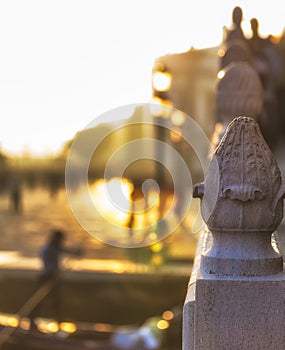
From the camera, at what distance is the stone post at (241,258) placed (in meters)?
2.08

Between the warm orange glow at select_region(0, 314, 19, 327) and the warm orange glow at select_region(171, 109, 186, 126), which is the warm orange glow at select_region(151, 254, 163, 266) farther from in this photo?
the warm orange glow at select_region(0, 314, 19, 327)

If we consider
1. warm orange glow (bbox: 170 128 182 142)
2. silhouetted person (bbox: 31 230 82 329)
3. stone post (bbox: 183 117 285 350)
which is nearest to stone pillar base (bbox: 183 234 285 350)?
stone post (bbox: 183 117 285 350)

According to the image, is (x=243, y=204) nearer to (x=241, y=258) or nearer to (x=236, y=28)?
(x=241, y=258)

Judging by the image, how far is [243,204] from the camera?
211cm

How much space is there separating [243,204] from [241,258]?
182 mm

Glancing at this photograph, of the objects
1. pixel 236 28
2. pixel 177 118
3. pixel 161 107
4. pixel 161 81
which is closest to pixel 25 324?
pixel 161 107

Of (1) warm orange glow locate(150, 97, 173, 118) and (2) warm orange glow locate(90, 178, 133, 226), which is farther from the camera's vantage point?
(2) warm orange glow locate(90, 178, 133, 226)

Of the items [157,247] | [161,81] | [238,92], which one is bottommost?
[157,247]

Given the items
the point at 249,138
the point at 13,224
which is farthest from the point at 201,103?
the point at 249,138

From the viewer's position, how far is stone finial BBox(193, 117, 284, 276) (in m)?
2.11

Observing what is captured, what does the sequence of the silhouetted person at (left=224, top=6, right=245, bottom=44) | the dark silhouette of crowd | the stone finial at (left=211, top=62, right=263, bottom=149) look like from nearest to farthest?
the stone finial at (left=211, top=62, right=263, bottom=149) → the dark silhouette of crowd → the silhouetted person at (left=224, top=6, right=245, bottom=44)

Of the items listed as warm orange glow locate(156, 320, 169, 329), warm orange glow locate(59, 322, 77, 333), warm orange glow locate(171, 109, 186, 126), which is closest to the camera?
warm orange glow locate(156, 320, 169, 329)

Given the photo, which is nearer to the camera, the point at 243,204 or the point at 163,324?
the point at 243,204

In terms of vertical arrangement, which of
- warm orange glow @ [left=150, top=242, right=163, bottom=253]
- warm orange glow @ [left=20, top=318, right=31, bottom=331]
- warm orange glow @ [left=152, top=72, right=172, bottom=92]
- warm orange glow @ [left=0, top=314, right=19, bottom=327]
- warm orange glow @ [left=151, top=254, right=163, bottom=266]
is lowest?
warm orange glow @ [left=20, top=318, right=31, bottom=331]
